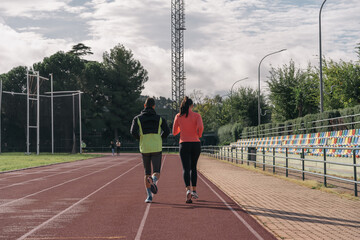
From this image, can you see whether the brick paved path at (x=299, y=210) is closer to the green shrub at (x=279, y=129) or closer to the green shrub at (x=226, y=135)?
the green shrub at (x=279, y=129)

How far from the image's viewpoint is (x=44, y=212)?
8.13 metres

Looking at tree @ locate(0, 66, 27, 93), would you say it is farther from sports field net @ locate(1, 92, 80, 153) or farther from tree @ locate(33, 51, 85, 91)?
sports field net @ locate(1, 92, 80, 153)

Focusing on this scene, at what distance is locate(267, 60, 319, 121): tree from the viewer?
44000 mm

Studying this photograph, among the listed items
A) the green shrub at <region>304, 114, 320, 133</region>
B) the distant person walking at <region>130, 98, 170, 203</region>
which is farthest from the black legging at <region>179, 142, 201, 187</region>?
the green shrub at <region>304, 114, 320, 133</region>

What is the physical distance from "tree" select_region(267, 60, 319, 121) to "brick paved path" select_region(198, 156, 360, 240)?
33.3m

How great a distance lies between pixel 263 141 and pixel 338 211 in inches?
1147

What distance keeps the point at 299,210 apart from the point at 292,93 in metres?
38.1

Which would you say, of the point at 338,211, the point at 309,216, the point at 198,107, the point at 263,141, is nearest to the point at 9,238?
the point at 309,216

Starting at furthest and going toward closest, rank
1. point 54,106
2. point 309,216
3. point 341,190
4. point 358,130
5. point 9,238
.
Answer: point 54,106 < point 358,130 < point 341,190 < point 309,216 < point 9,238

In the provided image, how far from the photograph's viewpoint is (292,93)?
1762 inches

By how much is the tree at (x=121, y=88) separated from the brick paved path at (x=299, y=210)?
59370mm

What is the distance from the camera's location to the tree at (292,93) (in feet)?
144

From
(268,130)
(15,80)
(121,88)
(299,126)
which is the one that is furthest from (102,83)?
(299,126)

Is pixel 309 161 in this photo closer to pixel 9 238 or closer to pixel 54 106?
pixel 9 238
